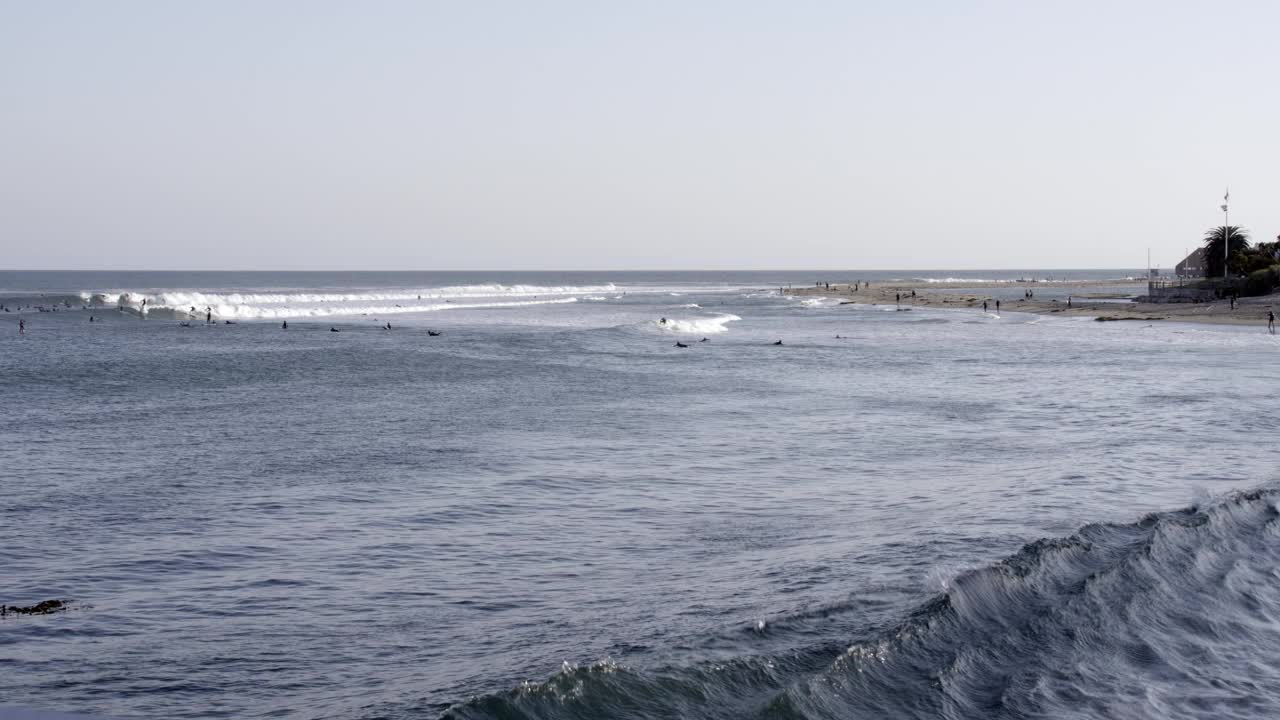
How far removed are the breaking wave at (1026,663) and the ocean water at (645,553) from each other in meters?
0.04

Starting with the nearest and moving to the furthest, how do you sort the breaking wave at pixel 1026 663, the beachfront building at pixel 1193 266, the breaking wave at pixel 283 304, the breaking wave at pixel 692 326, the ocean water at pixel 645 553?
the breaking wave at pixel 1026 663 < the ocean water at pixel 645 553 < the breaking wave at pixel 692 326 < the breaking wave at pixel 283 304 < the beachfront building at pixel 1193 266

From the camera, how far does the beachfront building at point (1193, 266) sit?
11569 cm

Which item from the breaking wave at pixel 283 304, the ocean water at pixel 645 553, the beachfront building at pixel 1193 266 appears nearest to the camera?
the ocean water at pixel 645 553

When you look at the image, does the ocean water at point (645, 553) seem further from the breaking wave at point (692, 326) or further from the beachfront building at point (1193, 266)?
the beachfront building at point (1193, 266)

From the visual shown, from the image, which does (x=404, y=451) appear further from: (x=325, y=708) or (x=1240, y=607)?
(x=1240, y=607)

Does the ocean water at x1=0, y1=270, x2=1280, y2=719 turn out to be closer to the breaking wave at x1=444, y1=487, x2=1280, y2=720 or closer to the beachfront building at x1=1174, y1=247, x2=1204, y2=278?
the breaking wave at x1=444, y1=487, x2=1280, y2=720

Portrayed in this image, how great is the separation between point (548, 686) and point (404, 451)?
15.8 m

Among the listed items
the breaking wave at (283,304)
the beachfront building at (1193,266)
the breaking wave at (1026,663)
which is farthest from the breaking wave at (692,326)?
the breaking wave at (1026,663)

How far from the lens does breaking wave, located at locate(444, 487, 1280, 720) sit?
1062 cm

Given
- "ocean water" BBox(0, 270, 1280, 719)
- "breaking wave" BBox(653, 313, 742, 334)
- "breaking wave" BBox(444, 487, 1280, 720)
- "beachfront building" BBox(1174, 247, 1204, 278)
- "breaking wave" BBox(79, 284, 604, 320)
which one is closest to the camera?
"breaking wave" BBox(444, 487, 1280, 720)

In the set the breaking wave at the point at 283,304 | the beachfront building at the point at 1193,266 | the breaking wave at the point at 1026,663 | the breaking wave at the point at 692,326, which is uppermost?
the beachfront building at the point at 1193,266

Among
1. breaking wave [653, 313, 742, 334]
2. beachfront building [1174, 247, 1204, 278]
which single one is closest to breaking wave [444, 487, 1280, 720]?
breaking wave [653, 313, 742, 334]

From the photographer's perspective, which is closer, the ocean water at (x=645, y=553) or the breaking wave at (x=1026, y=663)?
the breaking wave at (x=1026, y=663)

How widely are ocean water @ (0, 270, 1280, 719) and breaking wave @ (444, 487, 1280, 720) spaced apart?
0.14ft
